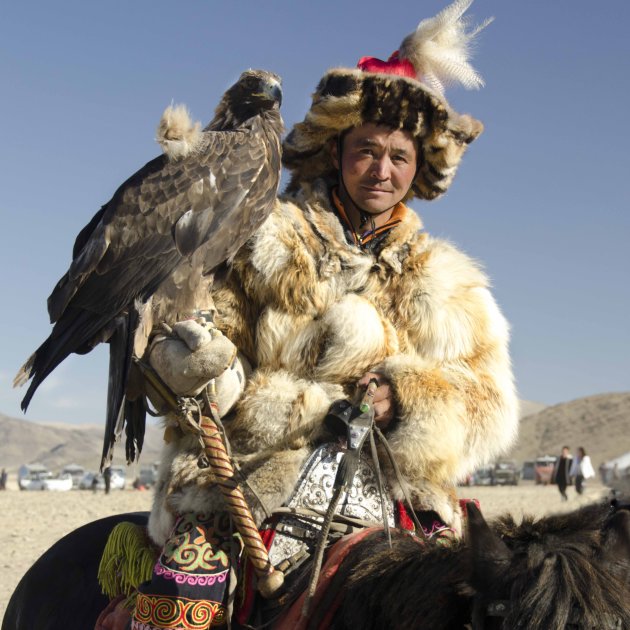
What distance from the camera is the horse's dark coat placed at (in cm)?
367

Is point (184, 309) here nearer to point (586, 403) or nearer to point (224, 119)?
point (224, 119)

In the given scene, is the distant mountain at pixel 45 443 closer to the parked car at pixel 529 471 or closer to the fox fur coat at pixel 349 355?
the parked car at pixel 529 471

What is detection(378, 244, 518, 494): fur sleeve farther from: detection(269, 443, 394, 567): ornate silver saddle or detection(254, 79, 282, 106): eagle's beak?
detection(254, 79, 282, 106): eagle's beak

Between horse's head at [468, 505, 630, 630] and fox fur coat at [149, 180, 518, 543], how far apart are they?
878 mm

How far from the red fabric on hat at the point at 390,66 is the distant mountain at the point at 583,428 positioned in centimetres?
6889

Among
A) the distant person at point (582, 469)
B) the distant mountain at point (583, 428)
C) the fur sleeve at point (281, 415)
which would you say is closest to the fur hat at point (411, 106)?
the fur sleeve at point (281, 415)

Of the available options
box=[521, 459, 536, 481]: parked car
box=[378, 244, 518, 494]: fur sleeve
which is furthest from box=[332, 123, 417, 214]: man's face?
box=[521, 459, 536, 481]: parked car

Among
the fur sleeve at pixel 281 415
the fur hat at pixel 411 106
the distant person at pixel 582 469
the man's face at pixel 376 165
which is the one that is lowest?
the fur sleeve at pixel 281 415

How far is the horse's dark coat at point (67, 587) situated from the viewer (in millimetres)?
3666

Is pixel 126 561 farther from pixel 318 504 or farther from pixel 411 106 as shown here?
pixel 411 106

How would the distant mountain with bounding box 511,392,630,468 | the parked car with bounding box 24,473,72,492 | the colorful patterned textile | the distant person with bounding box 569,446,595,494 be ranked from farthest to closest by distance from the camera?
the distant mountain with bounding box 511,392,630,468, the parked car with bounding box 24,473,72,492, the distant person with bounding box 569,446,595,494, the colorful patterned textile

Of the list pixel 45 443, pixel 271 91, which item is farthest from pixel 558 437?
pixel 271 91

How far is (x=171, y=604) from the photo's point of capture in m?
2.75

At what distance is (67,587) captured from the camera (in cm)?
379
